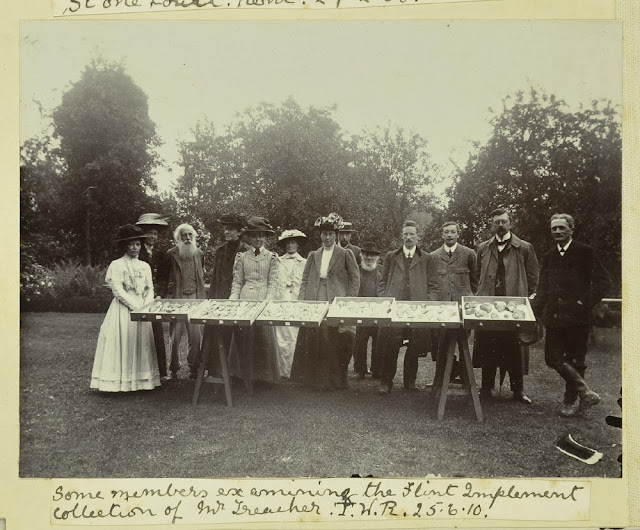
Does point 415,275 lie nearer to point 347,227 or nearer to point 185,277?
point 347,227

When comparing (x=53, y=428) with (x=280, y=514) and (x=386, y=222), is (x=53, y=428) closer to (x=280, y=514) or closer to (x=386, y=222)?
(x=280, y=514)

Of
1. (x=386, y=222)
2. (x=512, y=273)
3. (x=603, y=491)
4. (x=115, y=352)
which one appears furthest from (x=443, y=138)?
(x=115, y=352)

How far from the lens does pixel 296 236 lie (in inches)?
195

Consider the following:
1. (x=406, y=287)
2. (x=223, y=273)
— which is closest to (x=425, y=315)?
(x=406, y=287)

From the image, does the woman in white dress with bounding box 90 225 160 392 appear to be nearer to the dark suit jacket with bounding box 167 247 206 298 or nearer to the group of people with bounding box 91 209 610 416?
the group of people with bounding box 91 209 610 416

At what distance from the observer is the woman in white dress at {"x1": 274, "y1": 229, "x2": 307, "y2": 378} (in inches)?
197

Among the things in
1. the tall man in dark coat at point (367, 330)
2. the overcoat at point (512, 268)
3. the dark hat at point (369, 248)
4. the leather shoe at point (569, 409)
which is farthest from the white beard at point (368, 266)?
the leather shoe at point (569, 409)

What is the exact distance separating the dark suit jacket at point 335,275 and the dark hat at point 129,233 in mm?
1557

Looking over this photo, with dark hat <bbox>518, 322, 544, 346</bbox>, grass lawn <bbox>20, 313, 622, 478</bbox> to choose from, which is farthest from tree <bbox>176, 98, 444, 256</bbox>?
grass lawn <bbox>20, 313, 622, 478</bbox>

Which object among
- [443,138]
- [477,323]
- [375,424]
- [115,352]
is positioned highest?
[443,138]

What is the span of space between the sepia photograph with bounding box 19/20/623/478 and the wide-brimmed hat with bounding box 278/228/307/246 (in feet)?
0.33

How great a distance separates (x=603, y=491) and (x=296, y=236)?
10.8 feet

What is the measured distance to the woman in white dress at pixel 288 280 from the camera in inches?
197

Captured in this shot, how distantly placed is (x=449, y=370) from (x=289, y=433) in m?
1.42
